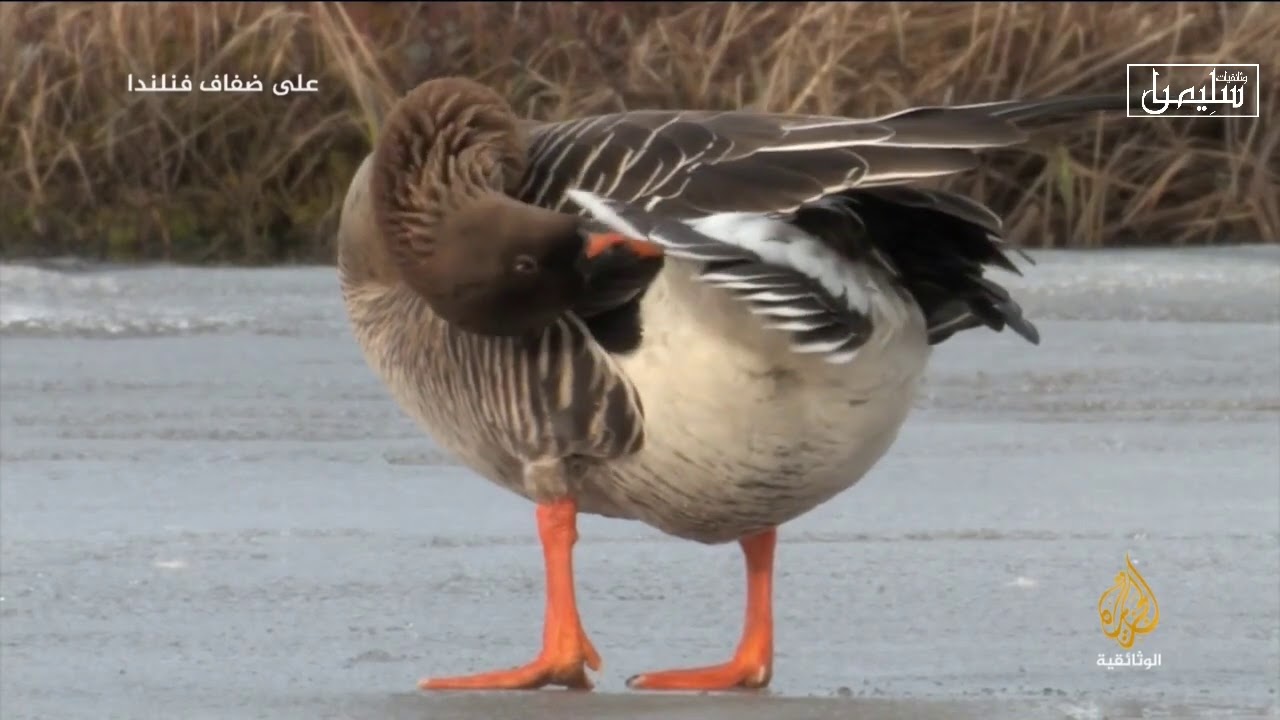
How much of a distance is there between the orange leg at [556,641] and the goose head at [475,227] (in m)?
0.49

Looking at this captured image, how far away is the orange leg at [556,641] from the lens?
152 inches

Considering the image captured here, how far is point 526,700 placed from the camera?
3740mm

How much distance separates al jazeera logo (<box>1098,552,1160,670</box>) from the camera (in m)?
4.19

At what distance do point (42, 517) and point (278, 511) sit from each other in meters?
0.55

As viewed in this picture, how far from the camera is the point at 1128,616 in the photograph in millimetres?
4477

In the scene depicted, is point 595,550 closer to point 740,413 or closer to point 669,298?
point 740,413

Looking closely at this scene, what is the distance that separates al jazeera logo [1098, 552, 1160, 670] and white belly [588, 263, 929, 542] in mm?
638

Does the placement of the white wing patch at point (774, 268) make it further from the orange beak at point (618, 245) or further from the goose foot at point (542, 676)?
the goose foot at point (542, 676)

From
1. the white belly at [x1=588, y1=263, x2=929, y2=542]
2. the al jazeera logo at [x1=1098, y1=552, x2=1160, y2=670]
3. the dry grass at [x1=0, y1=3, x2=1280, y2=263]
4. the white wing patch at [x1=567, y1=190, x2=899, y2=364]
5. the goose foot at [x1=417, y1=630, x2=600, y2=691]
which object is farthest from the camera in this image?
the dry grass at [x1=0, y1=3, x2=1280, y2=263]

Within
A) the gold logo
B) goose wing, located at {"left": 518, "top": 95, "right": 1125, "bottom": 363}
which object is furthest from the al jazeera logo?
goose wing, located at {"left": 518, "top": 95, "right": 1125, "bottom": 363}

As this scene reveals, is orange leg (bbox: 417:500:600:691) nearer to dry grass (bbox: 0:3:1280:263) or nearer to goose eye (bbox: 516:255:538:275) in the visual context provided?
goose eye (bbox: 516:255:538:275)

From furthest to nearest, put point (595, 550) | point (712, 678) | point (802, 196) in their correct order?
point (595, 550), point (712, 678), point (802, 196)
